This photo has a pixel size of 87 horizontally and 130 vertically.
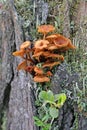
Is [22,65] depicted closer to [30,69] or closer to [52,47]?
[30,69]

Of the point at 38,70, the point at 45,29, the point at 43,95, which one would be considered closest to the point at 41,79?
the point at 38,70

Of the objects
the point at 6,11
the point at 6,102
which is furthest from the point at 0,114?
the point at 6,11

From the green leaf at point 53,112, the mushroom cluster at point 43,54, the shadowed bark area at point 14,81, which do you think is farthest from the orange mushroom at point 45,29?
the green leaf at point 53,112

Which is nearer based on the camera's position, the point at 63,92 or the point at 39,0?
the point at 63,92

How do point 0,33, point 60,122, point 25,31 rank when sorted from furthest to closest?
1. point 0,33
2. point 25,31
3. point 60,122

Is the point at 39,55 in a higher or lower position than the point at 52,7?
lower

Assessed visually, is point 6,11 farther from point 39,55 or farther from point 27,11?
point 39,55

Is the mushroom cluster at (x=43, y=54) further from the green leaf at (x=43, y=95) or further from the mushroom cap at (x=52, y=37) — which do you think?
the green leaf at (x=43, y=95)
